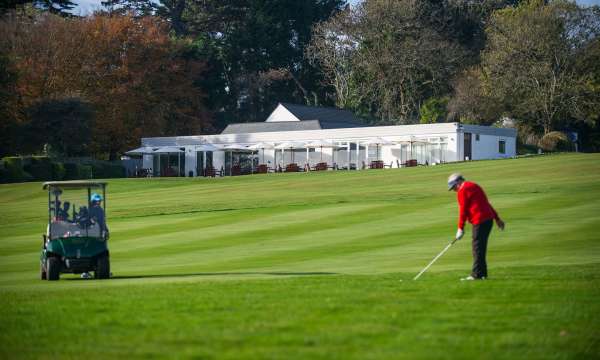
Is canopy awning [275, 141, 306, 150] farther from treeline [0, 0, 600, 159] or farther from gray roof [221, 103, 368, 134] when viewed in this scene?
treeline [0, 0, 600, 159]

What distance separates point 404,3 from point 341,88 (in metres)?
13.6

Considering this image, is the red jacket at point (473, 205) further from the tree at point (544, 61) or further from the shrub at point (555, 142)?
the tree at point (544, 61)

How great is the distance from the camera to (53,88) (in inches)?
Answer: 3383

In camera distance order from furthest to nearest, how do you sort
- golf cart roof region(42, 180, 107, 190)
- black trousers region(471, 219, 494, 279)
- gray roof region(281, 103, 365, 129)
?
gray roof region(281, 103, 365, 129), golf cart roof region(42, 180, 107, 190), black trousers region(471, 219, 494, 279)

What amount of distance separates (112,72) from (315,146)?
2446 cm

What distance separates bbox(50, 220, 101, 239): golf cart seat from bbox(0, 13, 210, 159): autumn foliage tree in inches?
2458

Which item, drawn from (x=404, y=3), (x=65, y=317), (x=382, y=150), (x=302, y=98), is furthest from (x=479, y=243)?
(x=302, y=98)

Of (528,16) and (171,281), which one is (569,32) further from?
(171,281)

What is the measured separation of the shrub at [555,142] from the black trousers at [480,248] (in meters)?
68.8

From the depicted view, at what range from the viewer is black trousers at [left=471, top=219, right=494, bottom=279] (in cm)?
1554

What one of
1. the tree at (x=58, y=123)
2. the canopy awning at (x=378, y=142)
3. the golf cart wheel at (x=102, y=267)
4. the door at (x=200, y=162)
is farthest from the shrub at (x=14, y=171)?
the golf cart wheel at (x=102, y=267)

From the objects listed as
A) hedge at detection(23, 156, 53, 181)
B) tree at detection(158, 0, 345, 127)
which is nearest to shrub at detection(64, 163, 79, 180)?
hedge at detection(23, 156, 53, 181)

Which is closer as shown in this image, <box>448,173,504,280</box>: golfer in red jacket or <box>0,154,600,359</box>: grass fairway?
<box>0,154,600,359</box>: grass fairway

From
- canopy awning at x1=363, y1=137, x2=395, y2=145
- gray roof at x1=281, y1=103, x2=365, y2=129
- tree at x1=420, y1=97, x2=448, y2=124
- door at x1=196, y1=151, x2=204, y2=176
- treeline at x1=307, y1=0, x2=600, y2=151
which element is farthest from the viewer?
tree at x1=420, y1=97, x2=448, y2=124
